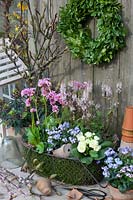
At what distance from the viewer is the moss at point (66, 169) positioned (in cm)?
170

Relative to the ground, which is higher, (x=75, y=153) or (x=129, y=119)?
(x=129, y=119)

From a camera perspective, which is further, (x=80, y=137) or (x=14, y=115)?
(x=14, y=115)

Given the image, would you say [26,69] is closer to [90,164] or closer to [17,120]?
[17,120]

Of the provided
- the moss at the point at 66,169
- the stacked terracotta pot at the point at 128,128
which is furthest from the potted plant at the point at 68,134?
the stacked terracotta pot at the point at 128,128

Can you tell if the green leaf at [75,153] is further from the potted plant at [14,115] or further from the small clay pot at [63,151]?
the potted plant at [14,115]

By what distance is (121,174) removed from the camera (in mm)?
1504

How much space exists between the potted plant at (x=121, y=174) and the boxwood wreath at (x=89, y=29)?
0.56 meters

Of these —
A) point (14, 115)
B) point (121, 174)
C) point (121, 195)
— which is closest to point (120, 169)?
point (121, 174)

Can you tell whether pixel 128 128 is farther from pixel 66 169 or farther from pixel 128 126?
pixel 66 169

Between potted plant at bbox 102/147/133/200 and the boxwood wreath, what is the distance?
0.56 m

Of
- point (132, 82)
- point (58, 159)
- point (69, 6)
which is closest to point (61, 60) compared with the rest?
point (69, 6)

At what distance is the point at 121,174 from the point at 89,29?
0.87 metres

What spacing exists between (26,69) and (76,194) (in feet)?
2.84

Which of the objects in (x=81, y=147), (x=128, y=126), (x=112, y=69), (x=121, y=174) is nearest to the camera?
(x=121, y=174)
